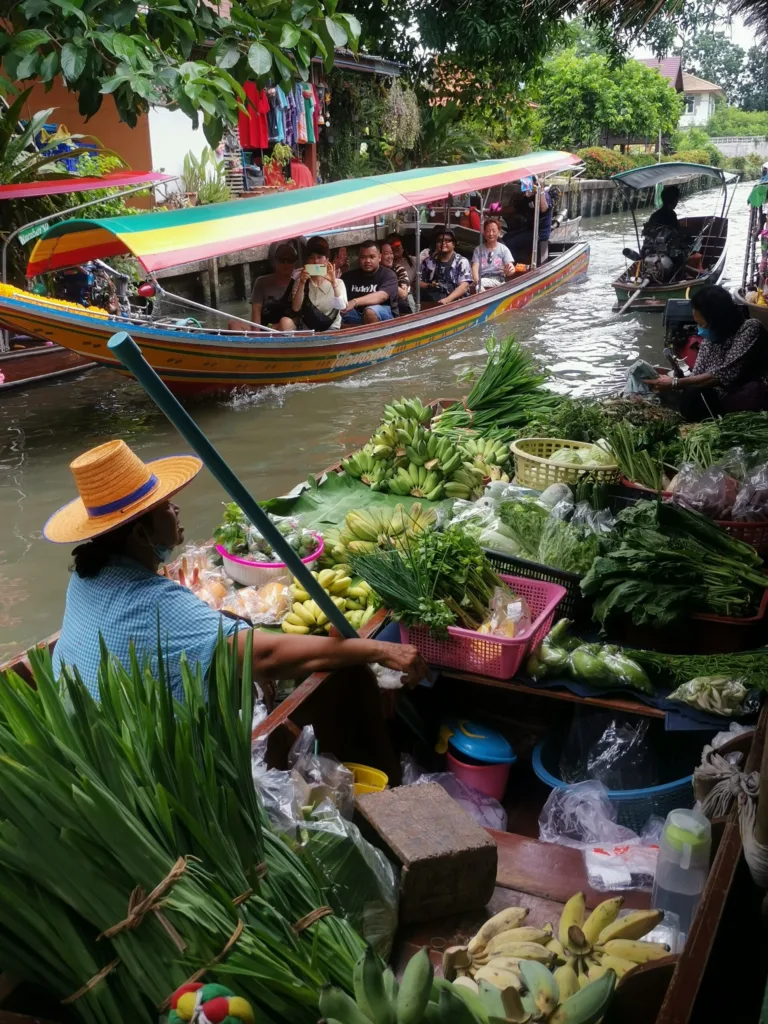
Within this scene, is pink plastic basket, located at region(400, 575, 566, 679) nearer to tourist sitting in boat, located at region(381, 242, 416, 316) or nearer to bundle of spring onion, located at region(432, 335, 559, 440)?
bundle of spring onion, located at region(432, 335, 559, 440)

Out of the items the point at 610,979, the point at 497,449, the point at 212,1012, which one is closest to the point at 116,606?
the point at 212,1012

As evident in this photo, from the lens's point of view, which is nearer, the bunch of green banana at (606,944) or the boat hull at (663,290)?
the bunch of green banana at (606,944)

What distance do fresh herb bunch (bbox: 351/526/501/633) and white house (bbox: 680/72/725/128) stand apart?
68.9 m

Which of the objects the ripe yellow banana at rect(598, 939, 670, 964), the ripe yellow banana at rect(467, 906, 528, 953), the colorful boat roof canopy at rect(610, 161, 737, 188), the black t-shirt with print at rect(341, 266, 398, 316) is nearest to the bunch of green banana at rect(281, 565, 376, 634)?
the ripe yellow banana at rect(467, 906, 528, 953)

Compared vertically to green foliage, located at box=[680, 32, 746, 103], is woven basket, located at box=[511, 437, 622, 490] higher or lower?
lower

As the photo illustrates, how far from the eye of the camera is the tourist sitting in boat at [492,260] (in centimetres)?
1283

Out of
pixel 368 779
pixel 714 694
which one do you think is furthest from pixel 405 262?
pixel 368 779

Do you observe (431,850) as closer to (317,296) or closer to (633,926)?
(633,926)

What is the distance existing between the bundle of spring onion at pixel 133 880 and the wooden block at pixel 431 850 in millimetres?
513

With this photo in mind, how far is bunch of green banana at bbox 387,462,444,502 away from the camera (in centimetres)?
455

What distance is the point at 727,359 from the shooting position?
5562mm

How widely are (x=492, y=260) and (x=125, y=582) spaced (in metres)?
11.9

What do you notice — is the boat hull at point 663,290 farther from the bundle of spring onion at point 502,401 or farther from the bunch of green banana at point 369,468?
the bunch of green banana at point 369,468

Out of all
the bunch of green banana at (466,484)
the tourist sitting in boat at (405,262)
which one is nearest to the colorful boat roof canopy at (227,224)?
the tourist sitting in boat at (405,262)
